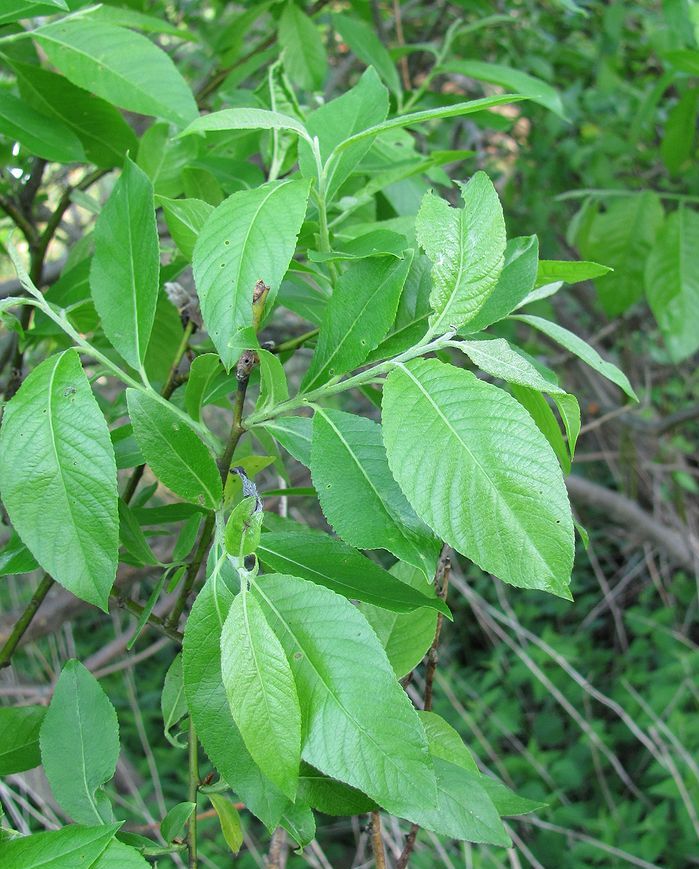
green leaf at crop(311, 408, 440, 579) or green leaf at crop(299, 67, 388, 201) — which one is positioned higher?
green leaf at crop(299, 67, 388, 201)

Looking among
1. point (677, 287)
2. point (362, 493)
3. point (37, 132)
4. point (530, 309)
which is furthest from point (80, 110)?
point (530, 309)

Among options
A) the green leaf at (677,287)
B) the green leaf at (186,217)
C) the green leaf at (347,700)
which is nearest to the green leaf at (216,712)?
the green leaf at (347,700)

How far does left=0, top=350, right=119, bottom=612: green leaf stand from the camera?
496 millimetres

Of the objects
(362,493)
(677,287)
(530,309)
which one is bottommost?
(530,309)

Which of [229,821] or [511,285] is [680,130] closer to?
[511,285]

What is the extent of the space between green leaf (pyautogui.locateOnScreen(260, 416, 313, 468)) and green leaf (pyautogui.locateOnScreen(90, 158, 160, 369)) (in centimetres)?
10

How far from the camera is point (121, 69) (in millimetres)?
765

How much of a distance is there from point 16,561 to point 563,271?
45 cm

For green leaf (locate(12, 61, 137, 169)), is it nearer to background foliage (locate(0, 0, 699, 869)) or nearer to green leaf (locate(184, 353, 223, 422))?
background foliage (locate(0, 0, 699, 869))

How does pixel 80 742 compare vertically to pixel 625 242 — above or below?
above

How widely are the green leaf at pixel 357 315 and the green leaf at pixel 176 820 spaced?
11.5 inches

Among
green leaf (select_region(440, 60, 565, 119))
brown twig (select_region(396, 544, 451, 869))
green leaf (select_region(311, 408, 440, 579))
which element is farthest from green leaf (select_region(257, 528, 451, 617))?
green leaf (select_region(440, 60, 565, 119))

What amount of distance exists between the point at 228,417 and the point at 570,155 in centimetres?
144

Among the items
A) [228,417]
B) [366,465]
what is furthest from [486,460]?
[228,417]
